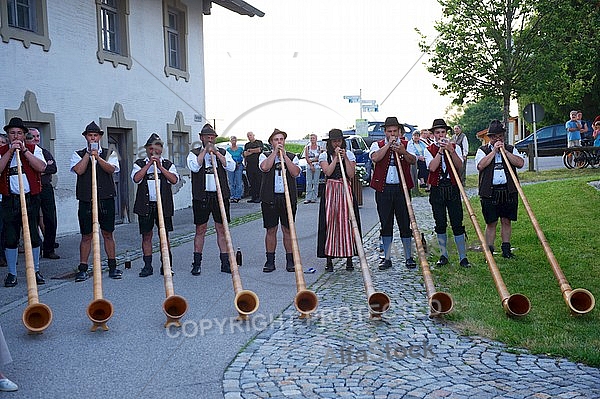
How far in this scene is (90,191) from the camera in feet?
28.1

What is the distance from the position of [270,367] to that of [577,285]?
3881 millimetres

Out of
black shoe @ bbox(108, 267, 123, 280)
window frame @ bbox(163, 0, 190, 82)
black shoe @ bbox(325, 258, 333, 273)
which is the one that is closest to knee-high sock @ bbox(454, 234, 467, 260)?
black shoe @ bbox(325, 258, 333, 273)

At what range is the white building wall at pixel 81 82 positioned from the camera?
1194 centimetres

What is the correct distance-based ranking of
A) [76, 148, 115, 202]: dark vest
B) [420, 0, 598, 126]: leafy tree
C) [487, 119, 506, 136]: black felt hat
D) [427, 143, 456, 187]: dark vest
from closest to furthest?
1. [76, 148, 115, 202]: dark vest
2. [427, 143, 456, 187]: dark vest
3. [487, 119, 506, 136]: black felt hat
4. [420, 0, 598, 126]: leafy tree

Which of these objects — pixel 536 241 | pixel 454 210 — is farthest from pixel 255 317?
pixel 536 241

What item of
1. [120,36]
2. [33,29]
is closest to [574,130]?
[120,36]

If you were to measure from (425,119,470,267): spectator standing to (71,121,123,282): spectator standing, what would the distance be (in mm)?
3867

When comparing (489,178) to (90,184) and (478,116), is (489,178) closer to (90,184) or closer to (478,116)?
(90,184)

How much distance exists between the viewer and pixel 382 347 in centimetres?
570

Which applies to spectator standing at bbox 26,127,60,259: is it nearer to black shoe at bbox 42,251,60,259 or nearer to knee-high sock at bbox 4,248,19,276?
black shoe at bbox 42,251,60,259

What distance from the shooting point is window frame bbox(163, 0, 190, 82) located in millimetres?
16750

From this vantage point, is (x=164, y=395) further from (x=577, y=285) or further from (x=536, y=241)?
(x=536, y=241)

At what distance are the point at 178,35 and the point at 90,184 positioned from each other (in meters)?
10.0

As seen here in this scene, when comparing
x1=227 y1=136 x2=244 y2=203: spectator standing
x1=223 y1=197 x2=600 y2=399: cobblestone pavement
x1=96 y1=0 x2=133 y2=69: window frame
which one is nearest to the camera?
x1=223 y1=197 x2=600 y2=399: cobblestone pavement
